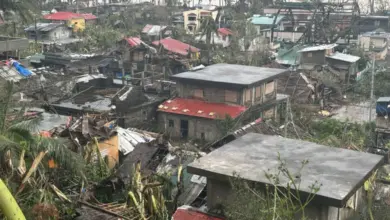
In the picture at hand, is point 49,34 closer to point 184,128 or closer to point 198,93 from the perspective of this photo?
point 198,93

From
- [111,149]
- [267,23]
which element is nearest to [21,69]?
[111,149]

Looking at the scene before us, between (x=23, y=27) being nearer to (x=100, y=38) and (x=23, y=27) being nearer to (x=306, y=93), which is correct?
(x=100, y=38)


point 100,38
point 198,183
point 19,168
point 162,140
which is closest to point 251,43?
point 100,38

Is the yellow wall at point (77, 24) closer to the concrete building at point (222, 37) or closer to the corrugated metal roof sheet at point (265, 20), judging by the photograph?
the concrete building at point (222, 37)

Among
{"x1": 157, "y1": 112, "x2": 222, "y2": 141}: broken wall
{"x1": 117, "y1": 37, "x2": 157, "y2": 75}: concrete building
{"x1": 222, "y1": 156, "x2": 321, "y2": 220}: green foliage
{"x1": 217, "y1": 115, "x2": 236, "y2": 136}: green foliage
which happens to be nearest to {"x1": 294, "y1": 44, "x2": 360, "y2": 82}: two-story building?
{"x1": 117, "y1": 37, "x2": 157, "y2": 75}: concrete building

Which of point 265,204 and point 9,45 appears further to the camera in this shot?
point 9,45

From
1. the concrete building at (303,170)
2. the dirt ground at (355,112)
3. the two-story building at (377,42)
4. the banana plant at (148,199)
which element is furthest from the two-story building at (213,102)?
the two-story building at (377,42)
